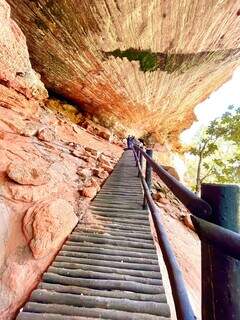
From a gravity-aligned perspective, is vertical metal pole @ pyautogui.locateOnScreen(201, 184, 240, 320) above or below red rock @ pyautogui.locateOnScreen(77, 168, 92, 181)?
below

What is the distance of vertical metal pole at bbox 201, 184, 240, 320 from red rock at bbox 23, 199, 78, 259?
2073 millimetres

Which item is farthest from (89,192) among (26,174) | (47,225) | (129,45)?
(129,45)

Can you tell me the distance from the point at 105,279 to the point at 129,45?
22.9 ft

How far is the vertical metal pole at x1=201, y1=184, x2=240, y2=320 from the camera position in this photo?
549 mm

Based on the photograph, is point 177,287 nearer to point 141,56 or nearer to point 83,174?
point 83,174

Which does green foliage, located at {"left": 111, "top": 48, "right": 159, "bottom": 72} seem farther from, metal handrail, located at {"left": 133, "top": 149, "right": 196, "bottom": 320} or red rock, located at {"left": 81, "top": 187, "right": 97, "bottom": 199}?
metal handrail, located at {"left": 133, "top": 149, "right": 196, "bottom": 320}

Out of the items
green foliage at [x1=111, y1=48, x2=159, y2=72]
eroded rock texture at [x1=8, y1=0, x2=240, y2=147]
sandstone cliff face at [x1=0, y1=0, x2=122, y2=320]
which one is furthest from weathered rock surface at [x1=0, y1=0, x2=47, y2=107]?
green foliage at [x1=111, y1=48, x2=159, y2=72]

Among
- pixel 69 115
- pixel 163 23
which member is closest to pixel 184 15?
pixel 163 23

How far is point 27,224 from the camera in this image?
257cm

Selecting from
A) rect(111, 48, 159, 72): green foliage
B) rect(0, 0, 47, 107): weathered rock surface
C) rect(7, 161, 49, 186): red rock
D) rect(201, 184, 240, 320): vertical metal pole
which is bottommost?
rect(201, 184, 240, 320): vertical metal pole

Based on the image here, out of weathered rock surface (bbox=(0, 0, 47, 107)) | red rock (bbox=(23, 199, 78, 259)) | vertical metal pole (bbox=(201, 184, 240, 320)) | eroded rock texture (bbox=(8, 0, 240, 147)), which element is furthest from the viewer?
eroded rock texture (bbox=(8, 0, 240, 147))

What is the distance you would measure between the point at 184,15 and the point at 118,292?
646 centimetres

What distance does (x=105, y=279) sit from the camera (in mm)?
2246

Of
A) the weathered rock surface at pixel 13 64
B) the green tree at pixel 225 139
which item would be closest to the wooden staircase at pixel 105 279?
the weathered rock surface at pixel 13 64
